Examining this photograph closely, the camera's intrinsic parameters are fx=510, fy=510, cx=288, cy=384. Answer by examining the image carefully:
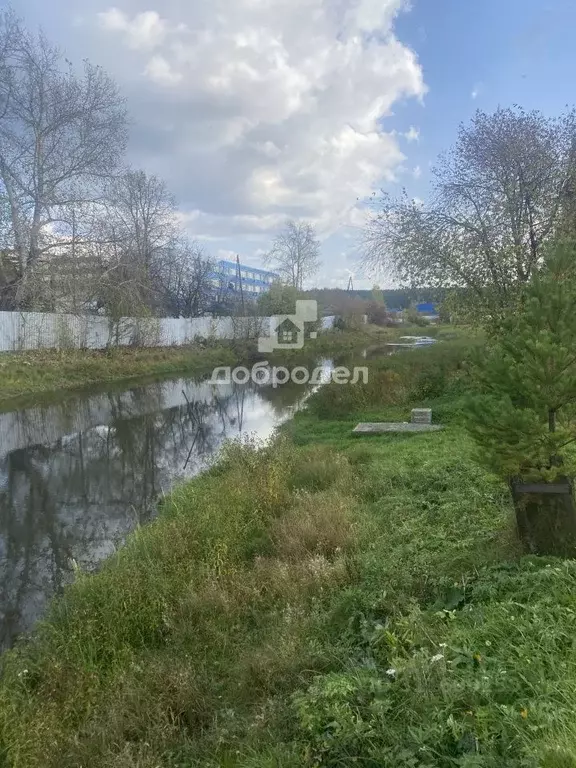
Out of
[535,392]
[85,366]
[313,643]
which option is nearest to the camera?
[313,643]

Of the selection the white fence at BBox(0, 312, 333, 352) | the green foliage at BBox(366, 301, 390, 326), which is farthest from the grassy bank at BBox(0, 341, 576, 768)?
the green foliage at BBox(366, 301, 390, 326)

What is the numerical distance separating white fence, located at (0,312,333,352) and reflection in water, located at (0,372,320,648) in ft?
15.1

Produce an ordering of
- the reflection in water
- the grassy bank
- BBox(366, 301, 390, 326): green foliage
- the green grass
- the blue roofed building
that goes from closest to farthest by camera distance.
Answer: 1. the grassy bank
2. the reflection in water
3. the blue roofed building
4. the green grass
5. BBox(366, 301, 390, 326): green foliage

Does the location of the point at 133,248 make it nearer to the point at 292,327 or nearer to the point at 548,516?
the point at 292,327

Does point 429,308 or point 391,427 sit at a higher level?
point 429,308

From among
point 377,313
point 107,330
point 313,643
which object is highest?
point 377,313

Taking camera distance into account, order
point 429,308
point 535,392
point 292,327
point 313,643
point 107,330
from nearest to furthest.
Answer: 1. point 313,643
2. point 535,392
3. point 429,308
4. point 107,330
5. point 292,327

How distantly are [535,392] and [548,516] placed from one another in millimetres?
906

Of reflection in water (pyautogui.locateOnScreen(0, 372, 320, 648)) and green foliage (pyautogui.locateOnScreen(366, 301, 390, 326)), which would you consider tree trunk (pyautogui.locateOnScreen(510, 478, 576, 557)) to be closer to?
reflection in water (pyautogui.locateOnScreen(0, 372, 320, 648))

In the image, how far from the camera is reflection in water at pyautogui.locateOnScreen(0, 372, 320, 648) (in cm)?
582

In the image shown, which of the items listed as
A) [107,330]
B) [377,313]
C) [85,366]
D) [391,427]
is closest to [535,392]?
[391,427]

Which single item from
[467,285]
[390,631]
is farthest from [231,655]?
[467,285]

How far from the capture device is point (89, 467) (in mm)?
9680

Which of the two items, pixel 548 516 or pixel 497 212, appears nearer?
pixel 548 516
